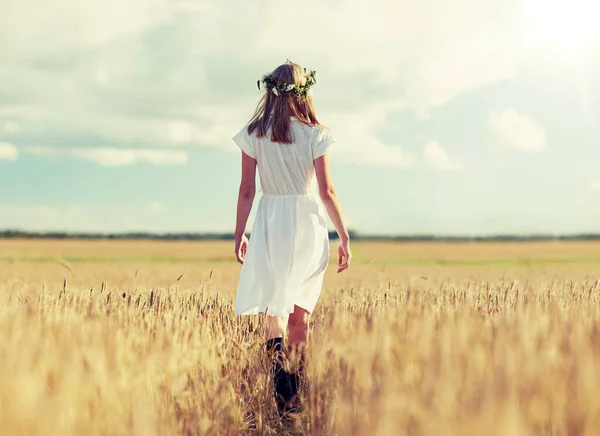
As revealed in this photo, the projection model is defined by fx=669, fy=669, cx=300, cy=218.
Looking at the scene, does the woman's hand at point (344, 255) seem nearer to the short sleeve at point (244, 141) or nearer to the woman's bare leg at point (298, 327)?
the woman's bare leg at point (298, 327)

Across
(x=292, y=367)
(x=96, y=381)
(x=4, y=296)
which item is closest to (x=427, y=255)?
(x=4, y=296)

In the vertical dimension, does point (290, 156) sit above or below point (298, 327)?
above

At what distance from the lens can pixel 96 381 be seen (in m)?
2.56

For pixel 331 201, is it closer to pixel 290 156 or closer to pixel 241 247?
pixel 290 156

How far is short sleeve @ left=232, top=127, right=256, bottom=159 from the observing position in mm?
4023

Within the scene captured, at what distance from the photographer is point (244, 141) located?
4035mm

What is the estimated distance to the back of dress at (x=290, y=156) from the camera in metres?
3.91

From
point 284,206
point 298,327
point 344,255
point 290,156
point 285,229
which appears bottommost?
point 298,327

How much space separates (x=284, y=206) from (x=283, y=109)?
58 cm

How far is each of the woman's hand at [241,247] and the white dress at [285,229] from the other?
0.06 meters

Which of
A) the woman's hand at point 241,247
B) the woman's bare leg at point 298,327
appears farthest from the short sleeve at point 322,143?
the woman's bare leg at point 298,327

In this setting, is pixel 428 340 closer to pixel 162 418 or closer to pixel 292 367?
pixel 162 418

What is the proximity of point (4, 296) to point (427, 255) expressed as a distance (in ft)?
59.8

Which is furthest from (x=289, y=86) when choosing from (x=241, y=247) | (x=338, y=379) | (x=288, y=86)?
(x=338, y=379)
